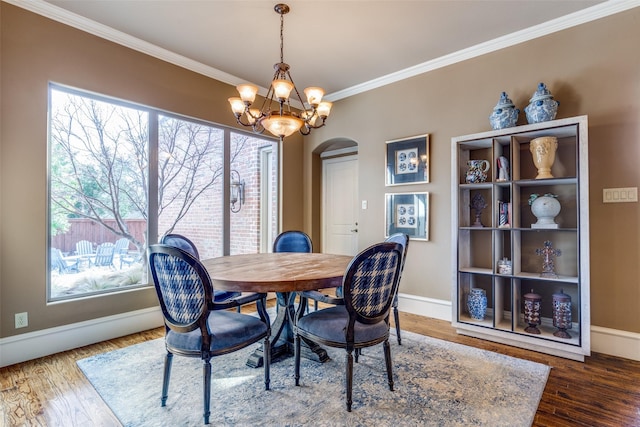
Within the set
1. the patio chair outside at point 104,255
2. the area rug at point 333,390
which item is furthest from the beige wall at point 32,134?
the area rug at point 333,390

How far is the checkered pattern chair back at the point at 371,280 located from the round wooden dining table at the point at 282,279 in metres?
0.19

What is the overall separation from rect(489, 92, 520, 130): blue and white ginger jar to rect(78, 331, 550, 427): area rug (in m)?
1.95

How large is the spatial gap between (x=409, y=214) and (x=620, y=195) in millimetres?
1790

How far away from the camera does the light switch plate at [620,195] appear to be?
244cm

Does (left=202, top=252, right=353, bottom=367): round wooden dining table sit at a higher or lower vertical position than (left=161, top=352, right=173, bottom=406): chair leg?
higher

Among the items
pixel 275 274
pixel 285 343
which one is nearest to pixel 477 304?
pixel 285 343

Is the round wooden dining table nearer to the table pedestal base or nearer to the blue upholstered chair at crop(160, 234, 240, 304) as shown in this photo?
the table pedestal base

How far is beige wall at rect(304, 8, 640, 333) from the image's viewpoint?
248 cm

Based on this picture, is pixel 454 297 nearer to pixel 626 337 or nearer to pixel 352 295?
pixel 626 337

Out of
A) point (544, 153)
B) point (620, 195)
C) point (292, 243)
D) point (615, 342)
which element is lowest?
point (615, 342)

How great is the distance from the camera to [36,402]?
6.22 feet

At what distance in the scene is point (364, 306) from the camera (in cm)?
183

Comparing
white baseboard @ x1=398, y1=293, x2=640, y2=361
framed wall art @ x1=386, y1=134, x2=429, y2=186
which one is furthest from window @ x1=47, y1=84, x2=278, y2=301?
white baseboard @ x1=398, y1=293, x2=640, y2=361

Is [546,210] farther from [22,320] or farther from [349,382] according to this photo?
[22,320]
